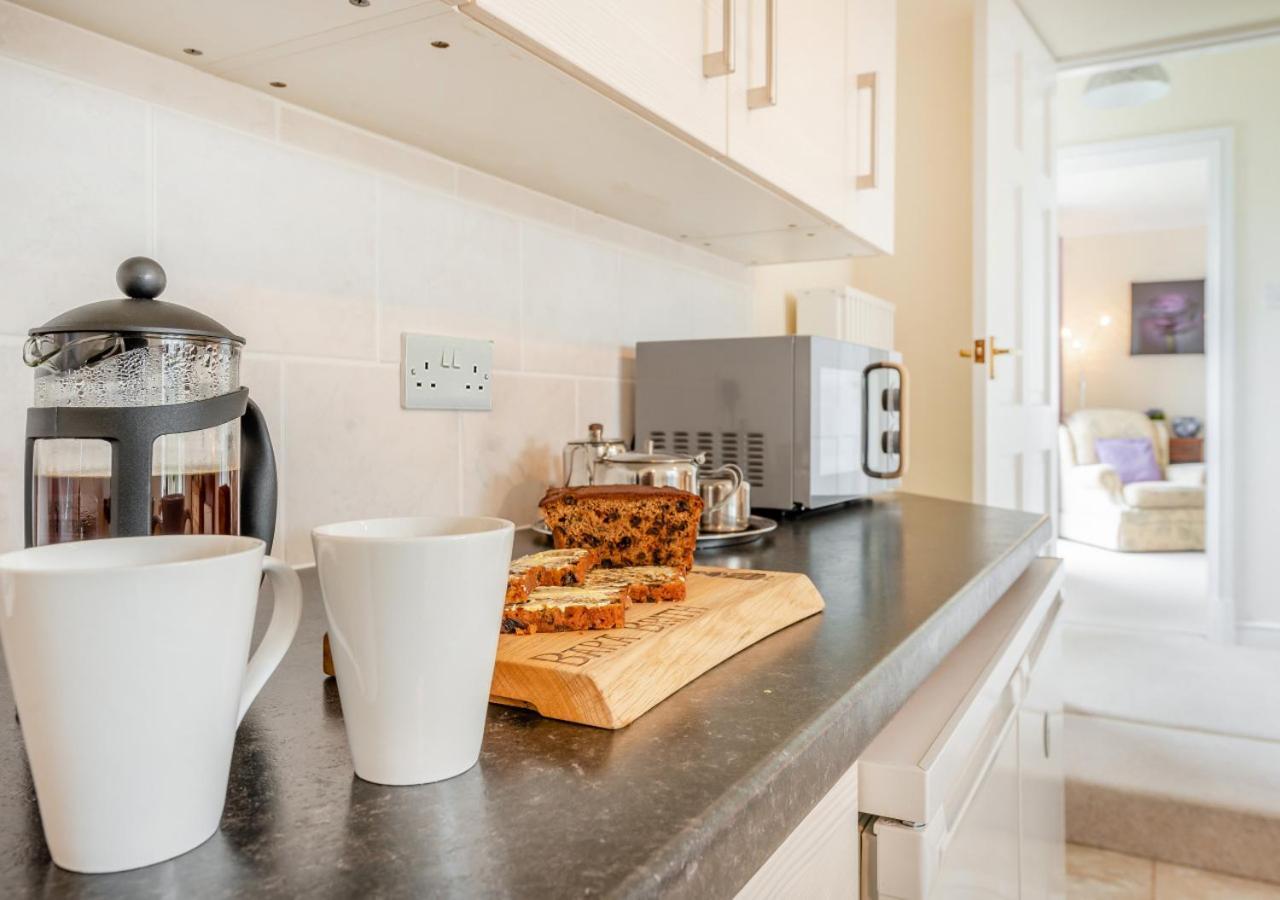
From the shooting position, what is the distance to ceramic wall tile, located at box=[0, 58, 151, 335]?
2.27 ft

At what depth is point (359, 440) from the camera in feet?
3.25

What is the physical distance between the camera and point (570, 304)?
135 cm

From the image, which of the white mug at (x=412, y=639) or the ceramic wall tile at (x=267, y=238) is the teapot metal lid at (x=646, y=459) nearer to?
the ceramic wall tile at (x=267, y=238)

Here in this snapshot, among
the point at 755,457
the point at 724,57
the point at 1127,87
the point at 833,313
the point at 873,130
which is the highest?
the point at 1127,87

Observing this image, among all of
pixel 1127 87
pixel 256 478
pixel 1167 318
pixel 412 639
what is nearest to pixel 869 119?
pixel 256 478

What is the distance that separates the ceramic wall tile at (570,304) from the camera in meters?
1.26

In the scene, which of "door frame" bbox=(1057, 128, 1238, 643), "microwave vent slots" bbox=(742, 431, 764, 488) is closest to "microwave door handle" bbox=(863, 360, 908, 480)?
"microwave vent slots" bbox=(742, 431, 764, 488)

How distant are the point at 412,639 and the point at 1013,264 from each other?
2396 millimetres

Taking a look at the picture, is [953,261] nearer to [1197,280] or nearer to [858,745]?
[858,745]

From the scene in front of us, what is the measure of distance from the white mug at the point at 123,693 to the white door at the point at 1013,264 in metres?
2.11

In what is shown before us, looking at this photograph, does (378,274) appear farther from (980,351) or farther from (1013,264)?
(1013,264)

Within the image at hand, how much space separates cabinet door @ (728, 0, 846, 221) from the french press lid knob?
0.66 m

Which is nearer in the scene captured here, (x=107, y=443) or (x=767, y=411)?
(x=107, y=443)

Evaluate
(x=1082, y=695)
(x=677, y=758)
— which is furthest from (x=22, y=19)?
(x=1082, y=695)
